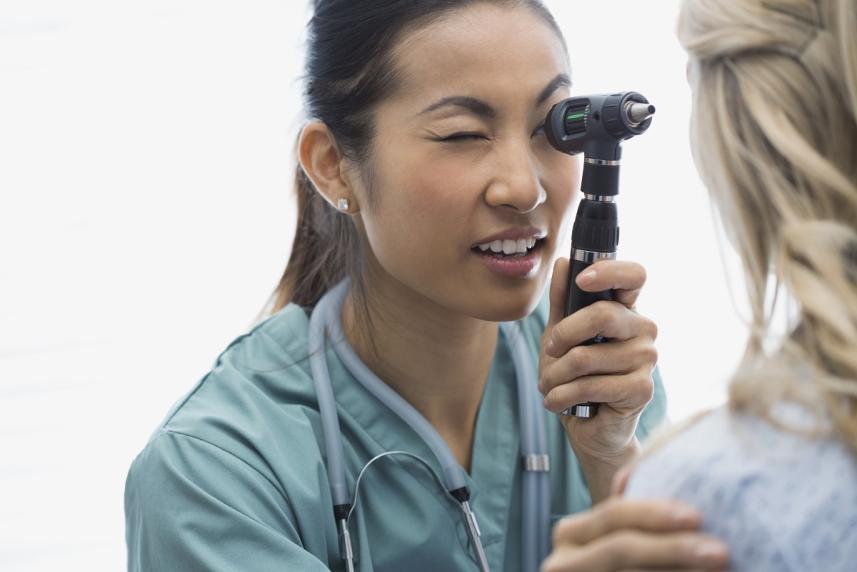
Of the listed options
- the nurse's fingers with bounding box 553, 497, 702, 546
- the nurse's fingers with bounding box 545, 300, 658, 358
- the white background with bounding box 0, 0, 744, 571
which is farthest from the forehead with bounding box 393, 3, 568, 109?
the white background with bounding box 0, 0, 744, 571

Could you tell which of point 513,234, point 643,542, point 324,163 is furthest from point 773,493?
point 324,163

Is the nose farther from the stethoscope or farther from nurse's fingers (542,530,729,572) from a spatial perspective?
nurse's fingers (542,530,729,572)

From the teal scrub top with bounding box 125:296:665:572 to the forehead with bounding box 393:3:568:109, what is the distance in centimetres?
37

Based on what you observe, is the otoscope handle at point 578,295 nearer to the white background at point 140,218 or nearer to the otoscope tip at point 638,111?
the otoscope tip at point 638,111

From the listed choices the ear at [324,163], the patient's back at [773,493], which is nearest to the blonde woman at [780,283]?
the patient's back at [773,493]

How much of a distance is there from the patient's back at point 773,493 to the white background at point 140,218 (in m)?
1.47

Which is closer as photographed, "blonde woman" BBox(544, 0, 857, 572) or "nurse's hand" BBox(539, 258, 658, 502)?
"blonde woman" BBox(544, 0, 857, 572)

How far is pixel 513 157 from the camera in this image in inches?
45.4

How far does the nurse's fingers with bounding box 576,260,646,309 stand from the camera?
1.09 metres

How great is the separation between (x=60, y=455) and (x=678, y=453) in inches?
65.9

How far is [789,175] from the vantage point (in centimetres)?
73

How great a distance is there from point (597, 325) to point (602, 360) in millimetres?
43

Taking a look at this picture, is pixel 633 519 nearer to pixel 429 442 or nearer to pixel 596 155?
pixel 596 155

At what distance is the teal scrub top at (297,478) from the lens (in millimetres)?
1100
